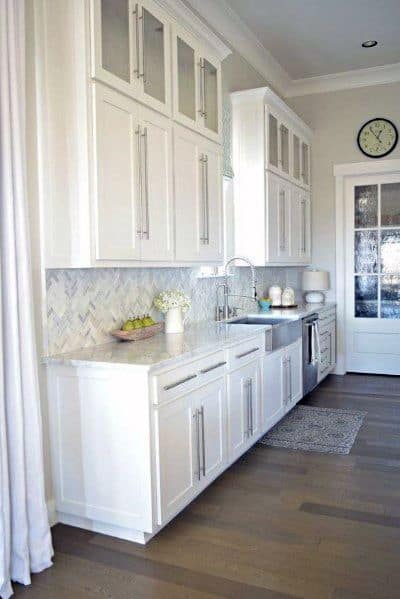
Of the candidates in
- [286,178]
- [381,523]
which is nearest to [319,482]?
[381,523]

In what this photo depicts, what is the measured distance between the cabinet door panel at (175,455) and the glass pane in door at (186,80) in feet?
5.78

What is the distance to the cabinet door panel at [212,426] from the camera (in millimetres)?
2977

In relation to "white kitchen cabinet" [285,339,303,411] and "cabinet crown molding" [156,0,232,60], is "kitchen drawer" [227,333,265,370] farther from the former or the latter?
"cabinet crown molding" [156,0,232,60]

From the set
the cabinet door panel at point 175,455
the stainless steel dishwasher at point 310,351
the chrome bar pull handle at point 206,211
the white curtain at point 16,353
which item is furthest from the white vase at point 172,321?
the stainless steel dishwasher at point 310,351

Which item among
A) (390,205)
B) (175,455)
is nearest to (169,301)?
(175,455)

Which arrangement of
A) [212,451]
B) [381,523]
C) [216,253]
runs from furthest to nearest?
[216,253] < [212,451] < [381,523]

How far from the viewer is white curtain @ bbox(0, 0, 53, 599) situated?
221 cm

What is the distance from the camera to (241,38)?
498 cm

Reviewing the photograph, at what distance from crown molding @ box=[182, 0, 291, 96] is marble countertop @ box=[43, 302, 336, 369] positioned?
245 centimetres

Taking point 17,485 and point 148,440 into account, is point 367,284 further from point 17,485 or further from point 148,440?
point 17,485

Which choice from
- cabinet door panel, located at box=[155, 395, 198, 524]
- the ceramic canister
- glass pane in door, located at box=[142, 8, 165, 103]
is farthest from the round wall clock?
cabinet door panel, located at box=[155, 395, 198, 524]

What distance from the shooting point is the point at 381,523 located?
2.73 m

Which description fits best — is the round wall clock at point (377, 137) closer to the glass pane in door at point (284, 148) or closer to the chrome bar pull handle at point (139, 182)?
the glass pane in door at point (284, 148)

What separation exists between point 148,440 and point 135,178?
52.1 inches
